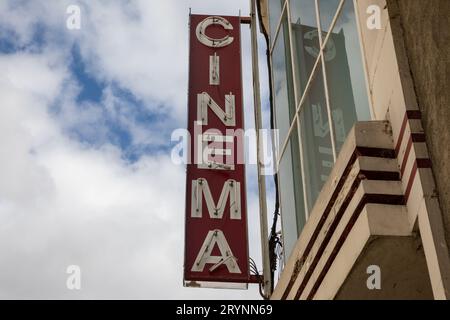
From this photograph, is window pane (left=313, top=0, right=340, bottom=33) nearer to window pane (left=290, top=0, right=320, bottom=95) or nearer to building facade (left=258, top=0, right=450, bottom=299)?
building facade (left=258, top=0, right=450, bottom=299)

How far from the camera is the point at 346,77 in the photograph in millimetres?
6801

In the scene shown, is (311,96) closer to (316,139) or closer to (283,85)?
(316,139)

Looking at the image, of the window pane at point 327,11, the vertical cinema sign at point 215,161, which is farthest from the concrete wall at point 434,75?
the vertical cinema sign at point 215,161

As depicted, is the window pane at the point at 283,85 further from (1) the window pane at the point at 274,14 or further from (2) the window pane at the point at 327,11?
(2) the window pane at the point at 327,11

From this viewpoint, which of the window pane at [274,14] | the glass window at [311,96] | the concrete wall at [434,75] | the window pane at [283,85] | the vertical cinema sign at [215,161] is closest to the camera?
the concrete wall at [434,75]

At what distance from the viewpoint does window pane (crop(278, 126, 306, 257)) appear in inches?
319

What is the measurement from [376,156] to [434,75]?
32.7 inches

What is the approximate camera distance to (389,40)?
18.7 ft

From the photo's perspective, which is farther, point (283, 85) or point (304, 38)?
point (283, 85)

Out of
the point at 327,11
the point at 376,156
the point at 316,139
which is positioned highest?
the point at 327,11

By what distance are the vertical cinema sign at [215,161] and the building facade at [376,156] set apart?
8.06 ft

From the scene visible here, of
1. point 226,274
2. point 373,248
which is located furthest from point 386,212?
point 226,274

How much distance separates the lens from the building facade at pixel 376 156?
4953 mm

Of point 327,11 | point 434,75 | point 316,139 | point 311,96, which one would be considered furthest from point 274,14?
point 434,75
